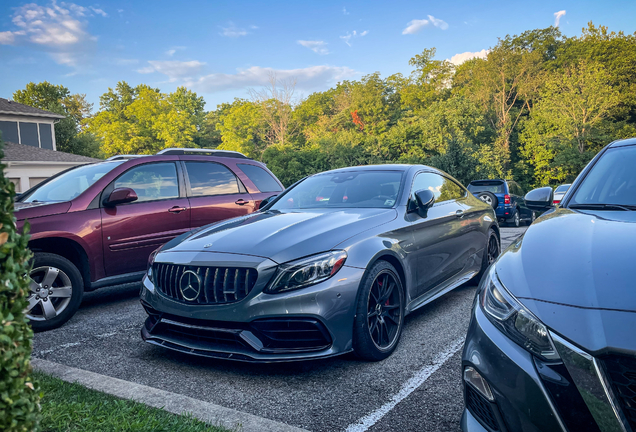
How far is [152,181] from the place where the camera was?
5.95 metres

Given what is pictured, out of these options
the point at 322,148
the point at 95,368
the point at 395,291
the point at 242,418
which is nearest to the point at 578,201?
the point at 395,291

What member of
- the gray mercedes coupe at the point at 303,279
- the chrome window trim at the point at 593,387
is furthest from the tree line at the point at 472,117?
the chrome window trim at the point at 593,387

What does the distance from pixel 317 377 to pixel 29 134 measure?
114 ft

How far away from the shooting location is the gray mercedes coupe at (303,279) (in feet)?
10.4

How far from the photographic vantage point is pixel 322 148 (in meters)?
46.2

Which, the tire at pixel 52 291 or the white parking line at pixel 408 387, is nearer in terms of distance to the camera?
the white parking line at pixel 408 387

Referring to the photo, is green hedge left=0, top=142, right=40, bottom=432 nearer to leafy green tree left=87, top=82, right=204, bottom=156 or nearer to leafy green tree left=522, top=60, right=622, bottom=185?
leafy green tree left=522, top=60, right=622, bottom=185

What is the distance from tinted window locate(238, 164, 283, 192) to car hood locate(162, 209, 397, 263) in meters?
2.64

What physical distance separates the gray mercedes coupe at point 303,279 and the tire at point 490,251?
1453 mm

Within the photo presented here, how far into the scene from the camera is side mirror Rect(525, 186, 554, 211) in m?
3.94

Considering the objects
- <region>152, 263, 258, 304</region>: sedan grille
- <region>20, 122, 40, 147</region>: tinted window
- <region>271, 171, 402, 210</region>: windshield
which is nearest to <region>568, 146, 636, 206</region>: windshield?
<region>271, 171, 402, 210</region>: windshield

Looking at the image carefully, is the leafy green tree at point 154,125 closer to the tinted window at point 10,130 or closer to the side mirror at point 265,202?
the tinted window at point 10,130

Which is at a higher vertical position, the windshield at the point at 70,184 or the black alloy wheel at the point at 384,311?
the windshield at the point at 70,184

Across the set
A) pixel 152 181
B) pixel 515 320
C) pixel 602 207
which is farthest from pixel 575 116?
pixel 515 320
